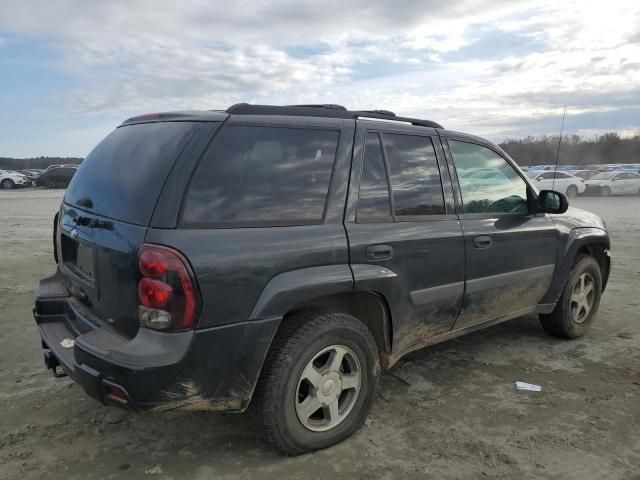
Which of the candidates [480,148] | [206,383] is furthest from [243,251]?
[480,148]

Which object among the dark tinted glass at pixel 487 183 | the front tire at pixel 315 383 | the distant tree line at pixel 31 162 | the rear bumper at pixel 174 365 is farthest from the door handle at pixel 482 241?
the distant tree line at pixel 31 162

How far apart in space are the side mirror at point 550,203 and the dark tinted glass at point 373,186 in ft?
5.50

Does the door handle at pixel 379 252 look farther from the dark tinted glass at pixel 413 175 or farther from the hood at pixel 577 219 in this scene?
the hood at pixel 577 219

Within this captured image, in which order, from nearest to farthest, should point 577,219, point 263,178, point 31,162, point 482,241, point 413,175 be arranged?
point 263,178, point 413,175, point 482,241, point 577,219, point 31,162

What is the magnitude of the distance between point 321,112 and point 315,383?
159 centimetres

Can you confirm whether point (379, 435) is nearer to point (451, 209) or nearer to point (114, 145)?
point (451, 209)

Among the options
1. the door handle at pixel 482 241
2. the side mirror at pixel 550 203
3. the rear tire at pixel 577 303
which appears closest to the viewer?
the door handle at pixel 482 241

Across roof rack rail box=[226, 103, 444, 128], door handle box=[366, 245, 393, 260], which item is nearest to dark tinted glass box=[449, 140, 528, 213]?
roof rack rail box=[226, 103, 444, 128]

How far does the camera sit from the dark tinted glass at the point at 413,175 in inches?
128

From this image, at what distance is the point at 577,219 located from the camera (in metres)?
4.60

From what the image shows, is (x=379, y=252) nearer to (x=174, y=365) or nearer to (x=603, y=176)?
(x=174, y=365)

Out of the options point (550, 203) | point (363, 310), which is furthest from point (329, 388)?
point (550, 203)

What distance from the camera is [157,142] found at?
107 inches

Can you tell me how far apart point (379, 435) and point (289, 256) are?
128cm
